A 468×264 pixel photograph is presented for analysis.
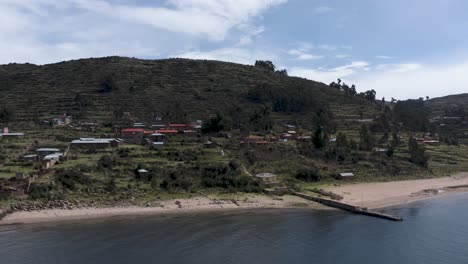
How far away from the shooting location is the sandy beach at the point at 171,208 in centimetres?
5031

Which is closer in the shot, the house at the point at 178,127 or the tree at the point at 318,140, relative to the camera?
the tree at the point at 318,140

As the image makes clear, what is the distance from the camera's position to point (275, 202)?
196 ft

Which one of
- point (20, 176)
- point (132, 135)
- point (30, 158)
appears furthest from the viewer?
point (132, 135)

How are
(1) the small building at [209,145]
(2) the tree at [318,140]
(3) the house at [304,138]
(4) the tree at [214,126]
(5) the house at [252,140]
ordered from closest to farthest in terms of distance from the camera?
(1) the small building at [209,145] → (5) the house at [252,140] → (2) the tree at [318,140] → (4) the tree at [214,126] → (3) the house at [304,138]

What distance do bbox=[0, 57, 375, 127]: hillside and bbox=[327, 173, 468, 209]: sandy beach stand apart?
49.3 metres

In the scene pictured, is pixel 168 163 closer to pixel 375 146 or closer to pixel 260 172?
pixel 260 172

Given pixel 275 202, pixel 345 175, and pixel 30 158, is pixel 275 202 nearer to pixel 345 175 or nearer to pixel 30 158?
pixel 345 175

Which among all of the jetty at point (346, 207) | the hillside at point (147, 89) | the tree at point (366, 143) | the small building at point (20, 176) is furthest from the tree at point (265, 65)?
the small building at point (20, 176)

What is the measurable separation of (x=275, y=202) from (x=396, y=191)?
21235mm

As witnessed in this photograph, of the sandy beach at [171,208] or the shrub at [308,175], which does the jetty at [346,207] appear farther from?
the shrub at [308,175]

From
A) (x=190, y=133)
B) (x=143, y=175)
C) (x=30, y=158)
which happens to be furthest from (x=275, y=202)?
(x=190, y=133)

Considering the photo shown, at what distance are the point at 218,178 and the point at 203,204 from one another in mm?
7781

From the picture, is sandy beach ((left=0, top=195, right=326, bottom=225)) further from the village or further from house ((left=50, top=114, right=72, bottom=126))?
house ((left=50, top=114, right=72, bottom=126))

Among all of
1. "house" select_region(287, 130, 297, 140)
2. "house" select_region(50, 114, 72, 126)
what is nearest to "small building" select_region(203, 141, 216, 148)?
"house" select_region(287, 130, 297, 140)
